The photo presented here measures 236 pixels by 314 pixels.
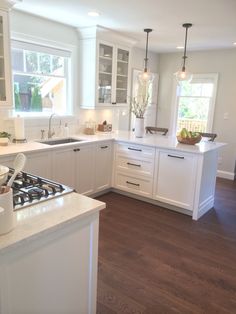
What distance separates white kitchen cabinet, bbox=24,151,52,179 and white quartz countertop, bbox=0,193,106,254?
150 cm

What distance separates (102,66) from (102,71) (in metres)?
0.08

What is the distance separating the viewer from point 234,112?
5.14 m

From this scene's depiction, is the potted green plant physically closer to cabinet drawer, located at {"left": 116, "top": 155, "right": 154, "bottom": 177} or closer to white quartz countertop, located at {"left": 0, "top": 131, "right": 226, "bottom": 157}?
white quartz countertop, located at {"left": 0, "top": 131, "right": 226, "bottom": 157}

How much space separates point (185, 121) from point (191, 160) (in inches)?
111

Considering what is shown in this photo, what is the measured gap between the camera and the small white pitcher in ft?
3.56

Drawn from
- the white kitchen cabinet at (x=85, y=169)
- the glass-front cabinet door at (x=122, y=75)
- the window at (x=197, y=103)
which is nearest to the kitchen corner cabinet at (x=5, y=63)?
the white kitchen cabinet at (x=85, y=169)

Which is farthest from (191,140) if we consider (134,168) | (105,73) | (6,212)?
(6,212)

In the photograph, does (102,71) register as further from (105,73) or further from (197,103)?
(197,103)

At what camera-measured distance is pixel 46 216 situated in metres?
1.32

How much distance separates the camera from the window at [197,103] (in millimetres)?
5402

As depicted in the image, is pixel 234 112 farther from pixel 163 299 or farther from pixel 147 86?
pixel 163 299

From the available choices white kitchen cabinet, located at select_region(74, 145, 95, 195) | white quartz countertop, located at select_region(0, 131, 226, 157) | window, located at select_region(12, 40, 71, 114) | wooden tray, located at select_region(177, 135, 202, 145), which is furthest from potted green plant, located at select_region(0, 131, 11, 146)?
wooden tray, located at select_region(177, 135, 202, 145)

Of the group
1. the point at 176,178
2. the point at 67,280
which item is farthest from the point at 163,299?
the point at 176,178

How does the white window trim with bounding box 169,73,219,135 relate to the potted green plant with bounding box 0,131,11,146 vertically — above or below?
above
